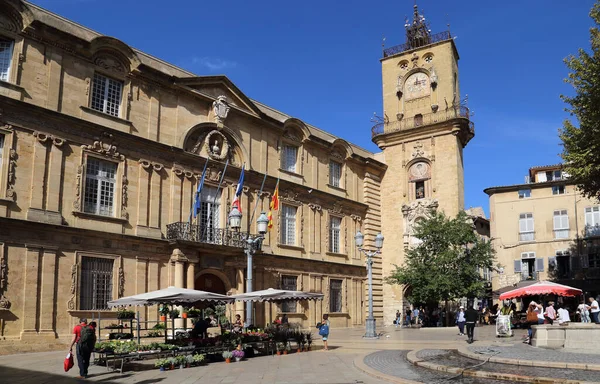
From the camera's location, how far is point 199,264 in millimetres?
25797

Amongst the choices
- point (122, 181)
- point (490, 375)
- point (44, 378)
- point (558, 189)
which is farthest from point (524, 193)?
point (44, 378)

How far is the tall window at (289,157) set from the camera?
32.4 m

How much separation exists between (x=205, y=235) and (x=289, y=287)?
696cm

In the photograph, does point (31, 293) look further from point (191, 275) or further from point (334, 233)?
point (334, 233)

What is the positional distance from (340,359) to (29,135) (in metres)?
13.3

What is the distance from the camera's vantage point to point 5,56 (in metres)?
20.7

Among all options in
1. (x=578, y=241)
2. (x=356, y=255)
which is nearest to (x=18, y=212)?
(x=356, y=255)

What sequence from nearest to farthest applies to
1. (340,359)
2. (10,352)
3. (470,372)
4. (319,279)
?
(470,372), (340,359), (10,352), (319,279)

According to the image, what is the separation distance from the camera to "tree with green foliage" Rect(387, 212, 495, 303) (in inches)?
1275

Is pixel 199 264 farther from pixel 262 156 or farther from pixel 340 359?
pixel 340 359

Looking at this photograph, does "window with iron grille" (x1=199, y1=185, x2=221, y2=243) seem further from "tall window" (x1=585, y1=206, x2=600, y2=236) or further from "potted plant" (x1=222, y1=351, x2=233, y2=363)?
"tall window" (x1=585, y1=206, x2=600, y2=236)

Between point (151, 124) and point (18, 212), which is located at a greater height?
point (151, 124)

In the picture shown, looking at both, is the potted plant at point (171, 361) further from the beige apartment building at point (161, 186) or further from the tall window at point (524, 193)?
the tall window at point (524, 193)

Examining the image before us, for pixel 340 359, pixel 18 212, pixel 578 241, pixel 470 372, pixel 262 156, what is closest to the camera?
pixel 470 372
